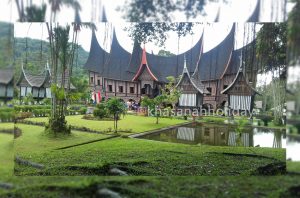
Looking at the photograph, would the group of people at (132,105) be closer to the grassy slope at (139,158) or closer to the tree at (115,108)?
the tree at (115,108)

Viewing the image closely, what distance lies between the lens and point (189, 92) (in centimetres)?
477

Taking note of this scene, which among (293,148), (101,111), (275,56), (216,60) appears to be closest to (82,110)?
(101,111)

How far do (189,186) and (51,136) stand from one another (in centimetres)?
214

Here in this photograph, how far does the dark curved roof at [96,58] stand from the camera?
15.4 feet

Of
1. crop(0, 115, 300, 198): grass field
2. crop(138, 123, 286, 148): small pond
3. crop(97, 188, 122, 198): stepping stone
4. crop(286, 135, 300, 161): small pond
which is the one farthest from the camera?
crop(286, 135, 300, 161): small pond

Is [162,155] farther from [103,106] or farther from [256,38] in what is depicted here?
[256,38]

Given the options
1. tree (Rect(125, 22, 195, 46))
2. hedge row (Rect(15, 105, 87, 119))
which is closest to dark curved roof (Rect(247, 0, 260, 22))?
tree (Rect(125, 22, 195, 46))

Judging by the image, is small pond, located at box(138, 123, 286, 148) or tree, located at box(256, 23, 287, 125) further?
small pond, located at box(138, 123, 286, 148)

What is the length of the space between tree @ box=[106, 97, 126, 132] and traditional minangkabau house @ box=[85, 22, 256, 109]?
9cm

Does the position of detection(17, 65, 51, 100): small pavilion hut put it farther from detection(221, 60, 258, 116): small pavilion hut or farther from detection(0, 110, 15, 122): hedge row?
detection(221, 60, 258, 116): small pavilion hut

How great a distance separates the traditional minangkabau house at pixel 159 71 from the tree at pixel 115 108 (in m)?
0.09

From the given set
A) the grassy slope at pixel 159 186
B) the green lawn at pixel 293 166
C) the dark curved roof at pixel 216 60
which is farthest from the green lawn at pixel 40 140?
the green lawn at pixel 293 166

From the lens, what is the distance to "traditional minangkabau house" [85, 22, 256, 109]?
4660 mm

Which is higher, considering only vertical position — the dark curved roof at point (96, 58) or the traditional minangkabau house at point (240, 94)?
the dark curved roof at point (96, 58)
